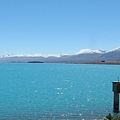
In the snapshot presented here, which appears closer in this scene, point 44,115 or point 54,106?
point 44,115

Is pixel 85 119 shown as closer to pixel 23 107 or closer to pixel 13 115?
pixel 13 115

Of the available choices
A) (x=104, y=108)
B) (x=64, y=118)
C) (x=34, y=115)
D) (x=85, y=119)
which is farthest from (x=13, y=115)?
(x=104, y=108)

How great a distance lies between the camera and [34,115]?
34.0 metres

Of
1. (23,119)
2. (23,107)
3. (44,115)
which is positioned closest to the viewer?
(23,119)

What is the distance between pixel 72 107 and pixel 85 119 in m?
7.32

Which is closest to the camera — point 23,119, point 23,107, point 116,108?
point 23,119

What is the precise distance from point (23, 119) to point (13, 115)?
235cm

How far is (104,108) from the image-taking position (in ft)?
128

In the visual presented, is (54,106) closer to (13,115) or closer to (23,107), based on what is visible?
(23,107)

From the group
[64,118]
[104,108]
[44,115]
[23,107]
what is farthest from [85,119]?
[23,107]

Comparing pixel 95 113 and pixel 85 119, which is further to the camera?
pixel 95 113

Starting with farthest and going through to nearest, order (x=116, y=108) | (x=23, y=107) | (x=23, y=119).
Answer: (x=23, y=107), (x=116, y=108), (x=23, y=119)

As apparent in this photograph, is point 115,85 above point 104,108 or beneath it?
above

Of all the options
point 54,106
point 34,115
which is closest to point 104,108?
point 54,106
